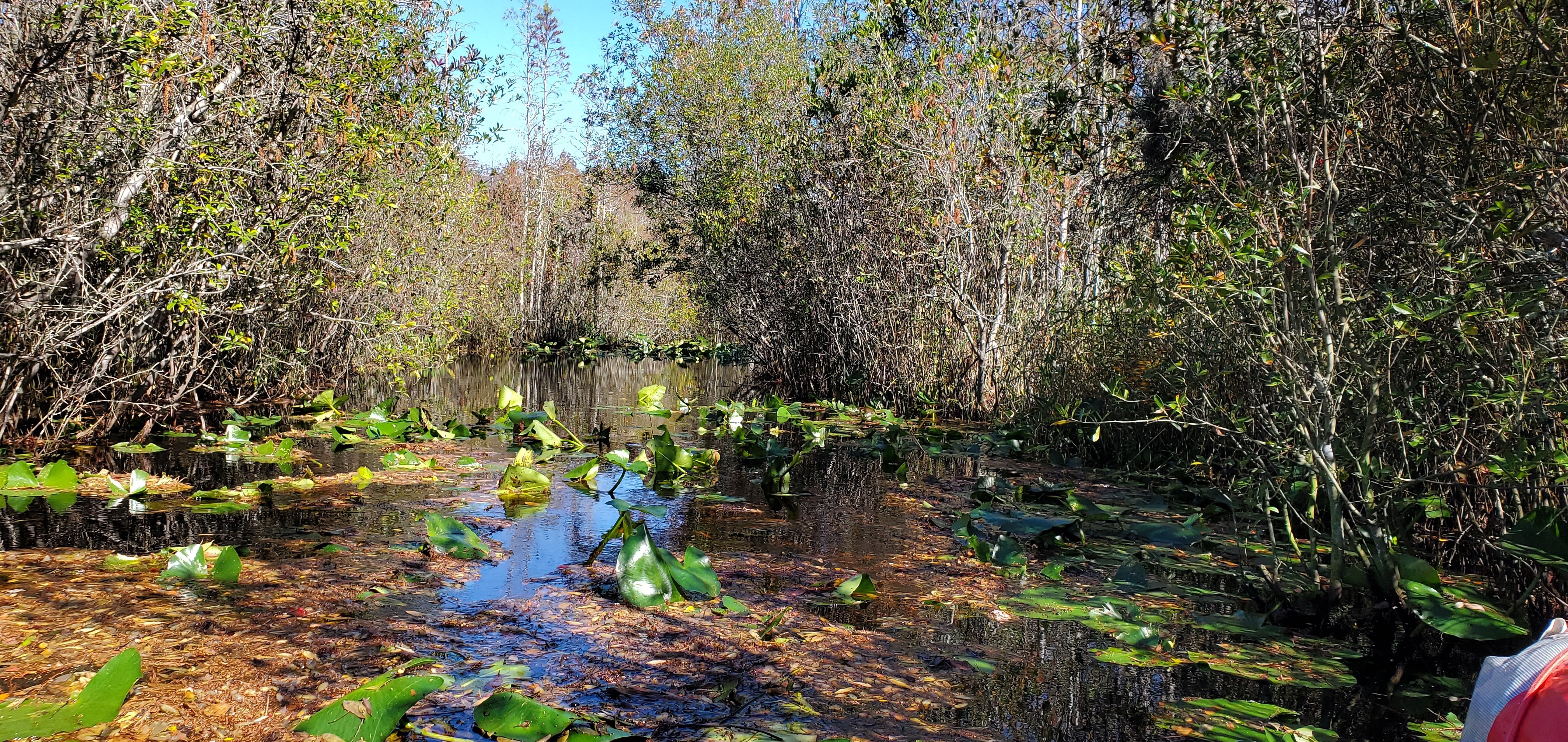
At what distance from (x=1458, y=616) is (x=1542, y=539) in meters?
0.34

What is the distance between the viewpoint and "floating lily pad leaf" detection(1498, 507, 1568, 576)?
118 inches

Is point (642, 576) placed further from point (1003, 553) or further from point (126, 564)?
point (126, 564)

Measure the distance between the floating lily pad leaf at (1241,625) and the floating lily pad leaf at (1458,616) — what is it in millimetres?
457

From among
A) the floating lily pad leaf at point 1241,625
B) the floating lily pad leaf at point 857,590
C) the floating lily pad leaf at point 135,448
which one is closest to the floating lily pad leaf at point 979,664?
the floating lily pad leaf at point 857,590

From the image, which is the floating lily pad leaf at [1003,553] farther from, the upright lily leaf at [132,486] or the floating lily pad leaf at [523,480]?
the upright lily leaf at [132,486]

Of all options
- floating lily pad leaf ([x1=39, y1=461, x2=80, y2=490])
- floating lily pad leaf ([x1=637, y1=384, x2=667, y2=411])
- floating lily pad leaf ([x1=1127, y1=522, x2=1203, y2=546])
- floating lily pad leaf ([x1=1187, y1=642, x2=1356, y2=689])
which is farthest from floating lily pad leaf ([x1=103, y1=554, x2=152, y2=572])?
floating lily pad leaf ([x1=637, y1=384, x2=667, y2=411])

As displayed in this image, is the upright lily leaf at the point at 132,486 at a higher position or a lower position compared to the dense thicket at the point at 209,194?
lower

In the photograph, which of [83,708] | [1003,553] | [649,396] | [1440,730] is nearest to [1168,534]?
[1003,553]

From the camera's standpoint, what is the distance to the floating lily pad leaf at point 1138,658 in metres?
3.15

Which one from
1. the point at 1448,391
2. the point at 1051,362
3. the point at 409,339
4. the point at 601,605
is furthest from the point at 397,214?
the point at 1448,391

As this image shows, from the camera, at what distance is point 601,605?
3555 mm

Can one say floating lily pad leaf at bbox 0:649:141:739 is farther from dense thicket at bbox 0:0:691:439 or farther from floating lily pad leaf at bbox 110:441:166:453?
floating lily pad leaf at bbox 110:441:166:453

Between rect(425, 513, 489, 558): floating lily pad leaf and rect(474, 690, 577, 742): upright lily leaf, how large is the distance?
1.89 metres

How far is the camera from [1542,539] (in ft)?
10.1
